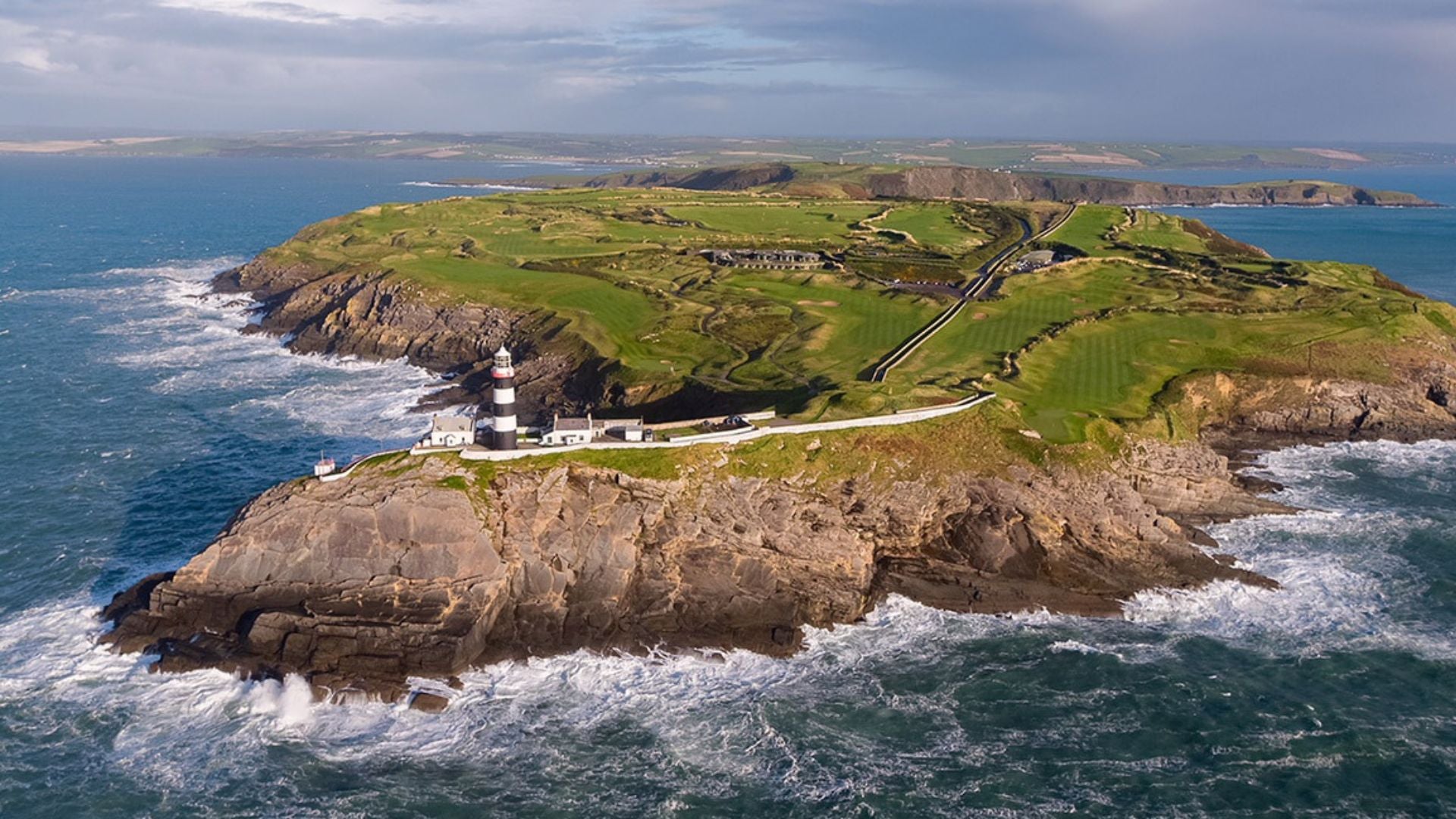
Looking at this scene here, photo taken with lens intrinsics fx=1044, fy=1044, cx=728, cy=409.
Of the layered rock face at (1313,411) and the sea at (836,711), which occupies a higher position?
the layered rock face at (1313,411)

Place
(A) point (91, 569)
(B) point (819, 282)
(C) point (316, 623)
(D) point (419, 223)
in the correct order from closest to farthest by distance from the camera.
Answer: (C) point (316, 623)
(A) point (91, 569)
(B) point (819, 282)
(D) point (419, 223)

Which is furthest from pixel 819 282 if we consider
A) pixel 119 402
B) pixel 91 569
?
pixel 91 569

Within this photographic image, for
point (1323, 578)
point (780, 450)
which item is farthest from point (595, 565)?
point (1323, 578)

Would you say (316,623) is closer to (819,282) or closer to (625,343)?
(625,343)

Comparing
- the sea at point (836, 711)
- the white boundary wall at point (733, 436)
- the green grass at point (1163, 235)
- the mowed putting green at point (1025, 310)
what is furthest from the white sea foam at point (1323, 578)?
the green grass at point (1163, 235)

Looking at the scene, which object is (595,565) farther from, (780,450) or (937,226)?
(937,226)

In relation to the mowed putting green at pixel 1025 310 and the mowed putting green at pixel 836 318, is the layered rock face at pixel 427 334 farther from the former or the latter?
the mowed putting green at pixel 1025 310
